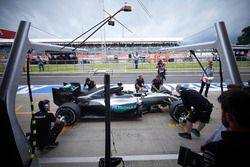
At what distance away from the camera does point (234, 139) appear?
50.0 inches

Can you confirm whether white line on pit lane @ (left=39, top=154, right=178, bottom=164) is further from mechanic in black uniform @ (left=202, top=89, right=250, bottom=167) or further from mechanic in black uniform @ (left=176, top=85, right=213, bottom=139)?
mechanic in black uniform @ (left=202, top=89, right=250, bottom=167)

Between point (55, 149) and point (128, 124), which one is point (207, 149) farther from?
point (128, 124)

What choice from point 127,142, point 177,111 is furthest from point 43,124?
point 177,111

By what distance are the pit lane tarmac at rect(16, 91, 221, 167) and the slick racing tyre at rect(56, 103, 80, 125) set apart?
27cm

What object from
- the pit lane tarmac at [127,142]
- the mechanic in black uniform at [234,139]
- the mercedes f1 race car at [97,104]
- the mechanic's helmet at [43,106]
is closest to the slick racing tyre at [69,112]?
the mercedes f1 race car at [97,104]

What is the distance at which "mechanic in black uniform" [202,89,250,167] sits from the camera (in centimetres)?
121

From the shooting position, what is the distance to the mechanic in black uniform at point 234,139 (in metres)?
1.21

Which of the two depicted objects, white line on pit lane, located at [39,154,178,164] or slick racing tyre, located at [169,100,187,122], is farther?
slick racing tyre, located at [169,100,187,122]

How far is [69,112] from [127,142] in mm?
2057

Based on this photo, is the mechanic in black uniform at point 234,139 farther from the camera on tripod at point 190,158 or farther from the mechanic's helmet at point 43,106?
the mechanic's helmet at point 43,106

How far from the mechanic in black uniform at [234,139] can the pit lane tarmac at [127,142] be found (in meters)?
2.31

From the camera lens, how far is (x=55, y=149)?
4.05m

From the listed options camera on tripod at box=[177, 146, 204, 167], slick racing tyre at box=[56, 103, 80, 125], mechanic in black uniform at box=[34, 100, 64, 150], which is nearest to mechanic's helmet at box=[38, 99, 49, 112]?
mechanic in black uniform at box=[34, 100, 64, 150]

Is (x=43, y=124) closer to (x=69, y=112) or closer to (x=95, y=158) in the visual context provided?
(x=95, y=158)
